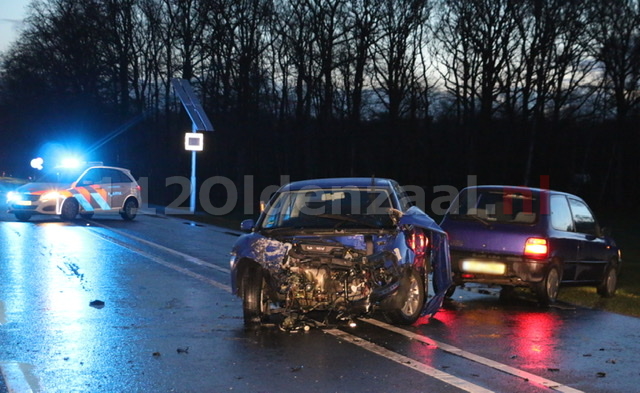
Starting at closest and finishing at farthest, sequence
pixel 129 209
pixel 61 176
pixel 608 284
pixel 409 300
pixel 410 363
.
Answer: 1. pixel 410 363
2. pixel 409 300
3. pixel 608 284
4. pixel 61 176
5. pixel 129 209

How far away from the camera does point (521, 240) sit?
459 inches

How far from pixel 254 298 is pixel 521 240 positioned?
163 inches

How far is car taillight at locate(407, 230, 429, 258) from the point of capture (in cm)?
963

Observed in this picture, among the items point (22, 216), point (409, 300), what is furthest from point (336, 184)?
point (22, 216)

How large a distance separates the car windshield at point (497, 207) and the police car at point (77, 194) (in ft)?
57.1

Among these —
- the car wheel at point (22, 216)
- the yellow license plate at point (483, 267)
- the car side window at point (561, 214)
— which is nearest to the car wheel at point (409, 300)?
the yellow license plate at point (483, 267)

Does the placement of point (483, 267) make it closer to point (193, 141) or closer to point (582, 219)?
point (582, 219)

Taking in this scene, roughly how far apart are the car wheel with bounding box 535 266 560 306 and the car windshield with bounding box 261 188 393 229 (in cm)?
271

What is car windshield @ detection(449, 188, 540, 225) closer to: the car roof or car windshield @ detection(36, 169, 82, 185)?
the car roof

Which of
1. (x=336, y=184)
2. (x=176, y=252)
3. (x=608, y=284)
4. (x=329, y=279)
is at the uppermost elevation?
(x=336, y=184)

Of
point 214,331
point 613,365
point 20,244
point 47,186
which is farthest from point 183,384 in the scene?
point 47,186

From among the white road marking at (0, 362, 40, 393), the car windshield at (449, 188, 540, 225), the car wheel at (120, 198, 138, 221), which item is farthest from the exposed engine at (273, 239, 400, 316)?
the car wheel at (120, 198, 138, 221)

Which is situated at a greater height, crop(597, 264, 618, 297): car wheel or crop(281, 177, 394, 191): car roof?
crop(281, 177, 394, 191): car roof

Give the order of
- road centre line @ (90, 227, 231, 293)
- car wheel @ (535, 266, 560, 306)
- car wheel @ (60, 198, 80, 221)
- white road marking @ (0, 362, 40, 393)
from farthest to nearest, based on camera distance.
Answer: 1. car wheel @ (60, 198, 80, 221)
2. road centre line @ (90, 227, 231, 293)
3. car wheel @ (535, 266, 560, 306)
4. white road marking @ (0, 362, 40, 393)
